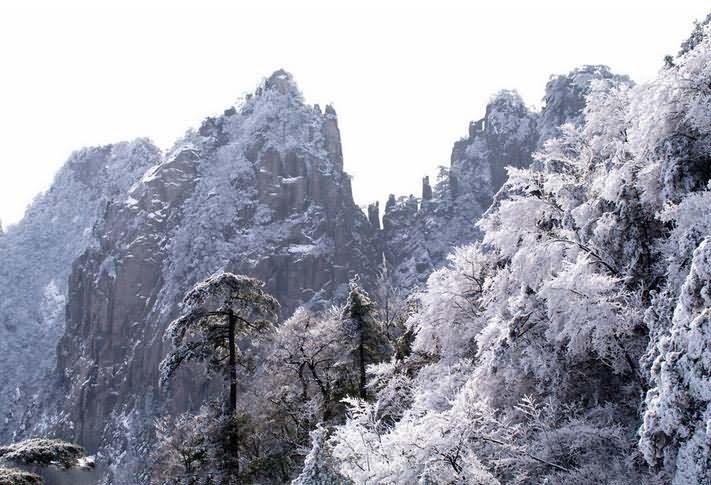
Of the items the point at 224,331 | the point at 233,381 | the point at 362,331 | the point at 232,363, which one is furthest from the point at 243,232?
the point at 233,381

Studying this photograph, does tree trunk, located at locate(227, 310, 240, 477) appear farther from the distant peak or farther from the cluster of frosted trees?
the distant peak

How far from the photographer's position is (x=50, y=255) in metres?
194

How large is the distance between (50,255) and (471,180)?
131m

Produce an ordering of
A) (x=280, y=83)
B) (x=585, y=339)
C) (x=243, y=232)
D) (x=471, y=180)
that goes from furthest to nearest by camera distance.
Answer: (x=471, y=180) → (x=280, y=83) → (x=243, y=232) → (x=585, y=339)

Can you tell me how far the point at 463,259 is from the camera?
842 inches

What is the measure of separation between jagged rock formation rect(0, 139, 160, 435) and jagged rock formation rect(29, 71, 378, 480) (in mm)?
35454

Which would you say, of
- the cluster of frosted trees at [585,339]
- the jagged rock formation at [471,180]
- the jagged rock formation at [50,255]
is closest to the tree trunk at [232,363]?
the cluster of frosted trees at [585,339]

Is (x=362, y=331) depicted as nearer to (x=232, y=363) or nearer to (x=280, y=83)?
(x=232, y=363)

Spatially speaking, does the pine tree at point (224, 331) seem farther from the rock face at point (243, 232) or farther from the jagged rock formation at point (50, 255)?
the jagged rock formation at point (50, 255)

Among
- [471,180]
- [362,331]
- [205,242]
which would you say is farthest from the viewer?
[471,180]

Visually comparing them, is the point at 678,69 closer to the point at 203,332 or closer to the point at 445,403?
the point at 445,403

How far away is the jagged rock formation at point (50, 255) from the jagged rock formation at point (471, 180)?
7691 cm

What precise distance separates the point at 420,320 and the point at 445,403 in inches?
234

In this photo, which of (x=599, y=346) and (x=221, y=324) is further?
(x=221, y=324)
